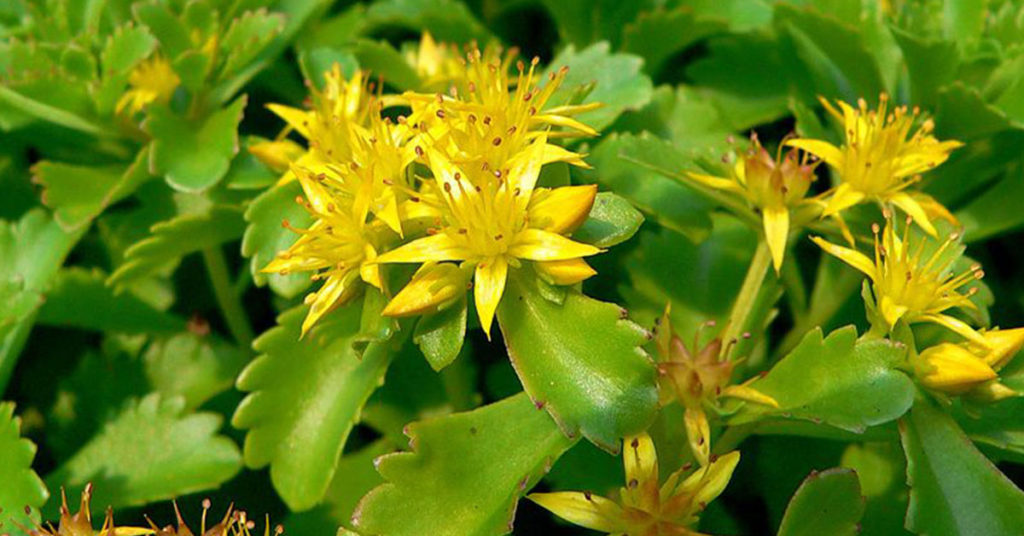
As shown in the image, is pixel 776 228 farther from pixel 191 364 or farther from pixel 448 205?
pixel 191 364

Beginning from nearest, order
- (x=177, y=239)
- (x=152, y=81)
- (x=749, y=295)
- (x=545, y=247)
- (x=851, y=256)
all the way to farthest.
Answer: (x=545, y=247)
(x=851, y=256)
(x=749, y=295)
(x=177, y=239)
(x=152, y=81)

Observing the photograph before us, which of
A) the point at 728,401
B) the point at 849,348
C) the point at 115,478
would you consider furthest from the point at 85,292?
the point at 849,348

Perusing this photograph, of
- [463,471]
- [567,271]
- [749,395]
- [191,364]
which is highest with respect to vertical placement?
[567,271]

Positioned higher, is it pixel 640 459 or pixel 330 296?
pixel 330 296

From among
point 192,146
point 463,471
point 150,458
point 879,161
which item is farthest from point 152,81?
point 879,161

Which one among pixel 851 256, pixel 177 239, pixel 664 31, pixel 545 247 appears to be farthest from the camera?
pixel 664 31

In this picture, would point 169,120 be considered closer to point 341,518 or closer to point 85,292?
point 85,292

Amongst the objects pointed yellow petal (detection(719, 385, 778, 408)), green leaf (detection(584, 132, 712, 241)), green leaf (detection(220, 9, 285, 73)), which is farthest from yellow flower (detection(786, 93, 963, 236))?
green leaf (detection(220, 9, 285, 73))
